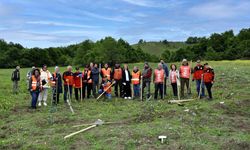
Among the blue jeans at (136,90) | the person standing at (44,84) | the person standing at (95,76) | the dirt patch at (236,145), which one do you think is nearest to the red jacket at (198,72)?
the blue jeans at (136,90)

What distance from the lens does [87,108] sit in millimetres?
18594

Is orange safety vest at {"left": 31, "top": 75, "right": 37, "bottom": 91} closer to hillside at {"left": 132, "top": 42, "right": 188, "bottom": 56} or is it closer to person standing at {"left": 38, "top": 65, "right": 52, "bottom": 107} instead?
person standing at {"left": 38, "top": 65, "right": 52, "bottom": 107}

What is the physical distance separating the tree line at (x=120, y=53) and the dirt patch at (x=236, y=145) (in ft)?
262

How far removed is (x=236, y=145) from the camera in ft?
38.7

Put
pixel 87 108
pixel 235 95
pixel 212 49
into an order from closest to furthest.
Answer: pixel 87 108 → pixel 235 95 → pixel 212 49

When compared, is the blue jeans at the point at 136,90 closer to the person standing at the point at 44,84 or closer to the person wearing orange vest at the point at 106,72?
the person wearing orange vest at the point at 106,72

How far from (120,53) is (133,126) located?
287 ft

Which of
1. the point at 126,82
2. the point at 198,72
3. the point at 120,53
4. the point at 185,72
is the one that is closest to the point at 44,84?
the point at 126,82

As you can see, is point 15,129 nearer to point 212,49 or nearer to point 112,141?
point 112,141

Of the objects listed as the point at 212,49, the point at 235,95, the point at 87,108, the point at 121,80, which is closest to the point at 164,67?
the point at 121,80

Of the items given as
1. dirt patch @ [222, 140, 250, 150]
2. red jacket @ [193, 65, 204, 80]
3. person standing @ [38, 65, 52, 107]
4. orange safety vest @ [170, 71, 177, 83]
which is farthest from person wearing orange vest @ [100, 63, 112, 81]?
dirt patch @ [222, 140, 250, 150]

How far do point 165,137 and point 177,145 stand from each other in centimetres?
68

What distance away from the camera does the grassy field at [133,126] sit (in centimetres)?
1205

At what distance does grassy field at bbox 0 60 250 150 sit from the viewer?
1205cm
